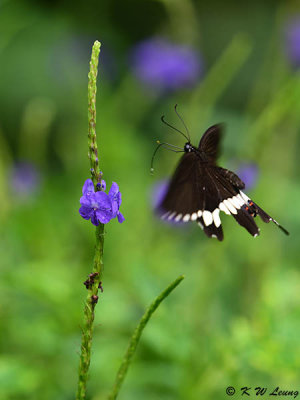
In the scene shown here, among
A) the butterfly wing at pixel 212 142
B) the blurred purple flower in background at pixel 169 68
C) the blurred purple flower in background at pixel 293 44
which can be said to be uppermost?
the blurred purple flower in background at pixel 169 68

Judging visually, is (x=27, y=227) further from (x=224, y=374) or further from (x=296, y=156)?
(x=296, y=156)

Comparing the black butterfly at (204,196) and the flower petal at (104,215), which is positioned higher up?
the black butterfly at (204,196)

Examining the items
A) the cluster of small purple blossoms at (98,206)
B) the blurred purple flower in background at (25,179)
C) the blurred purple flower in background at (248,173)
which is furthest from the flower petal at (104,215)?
the blurred purple flower in background at (25,179)

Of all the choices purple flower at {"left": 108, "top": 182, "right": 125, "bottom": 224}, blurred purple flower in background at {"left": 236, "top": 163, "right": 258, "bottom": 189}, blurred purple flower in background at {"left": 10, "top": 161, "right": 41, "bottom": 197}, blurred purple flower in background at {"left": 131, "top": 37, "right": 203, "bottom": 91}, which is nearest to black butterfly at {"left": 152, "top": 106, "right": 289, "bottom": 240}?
purple flower at {"left": 108, "top": 182, "right": 125, "bottom": 224}

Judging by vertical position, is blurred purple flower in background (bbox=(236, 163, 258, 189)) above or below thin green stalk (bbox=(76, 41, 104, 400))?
above

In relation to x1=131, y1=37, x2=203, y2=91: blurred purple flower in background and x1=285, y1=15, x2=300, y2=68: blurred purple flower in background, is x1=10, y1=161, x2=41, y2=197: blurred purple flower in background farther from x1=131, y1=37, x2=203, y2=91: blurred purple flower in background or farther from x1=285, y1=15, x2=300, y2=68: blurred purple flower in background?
x1=285, y1=15, x2=300, y2=68: blurred purple flower in background

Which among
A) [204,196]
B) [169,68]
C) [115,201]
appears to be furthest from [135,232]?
[115,201]

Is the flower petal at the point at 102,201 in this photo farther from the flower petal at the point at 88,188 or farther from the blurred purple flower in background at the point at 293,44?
the blurred purple flower in background at the point at 293,44
